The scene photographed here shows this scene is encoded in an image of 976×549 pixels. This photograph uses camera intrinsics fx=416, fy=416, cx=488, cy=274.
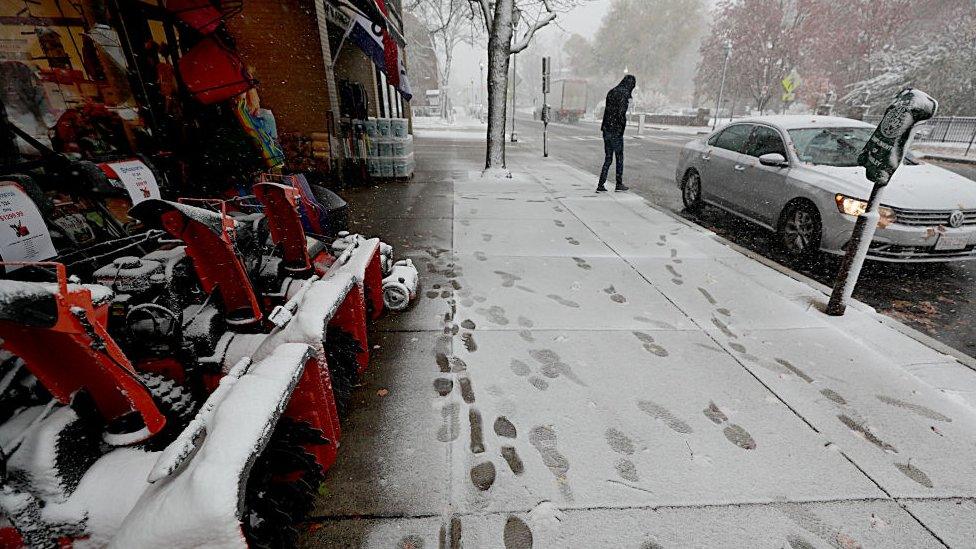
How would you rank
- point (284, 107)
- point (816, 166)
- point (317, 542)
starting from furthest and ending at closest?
1. point (284, 107)
2. point (816, 166)
3. point (317, 542)

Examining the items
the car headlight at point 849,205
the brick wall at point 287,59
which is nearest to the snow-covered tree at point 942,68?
the car headlight at point 849,205

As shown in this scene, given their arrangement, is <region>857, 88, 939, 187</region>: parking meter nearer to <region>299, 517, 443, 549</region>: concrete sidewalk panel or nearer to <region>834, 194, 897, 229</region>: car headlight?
<region>834, 194, 897, 229</region>: car headlight

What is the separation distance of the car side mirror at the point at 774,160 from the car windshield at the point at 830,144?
0.25 meters

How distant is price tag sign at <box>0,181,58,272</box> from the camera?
7.12ft

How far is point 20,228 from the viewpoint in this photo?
2244mm

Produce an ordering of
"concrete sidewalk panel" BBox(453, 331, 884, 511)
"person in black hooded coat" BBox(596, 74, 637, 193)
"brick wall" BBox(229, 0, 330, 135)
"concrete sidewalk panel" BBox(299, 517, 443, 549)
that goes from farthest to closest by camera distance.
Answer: "person in black hooded coat" BBox(596, 74, 637, 193) → "brick wall" BBox(229, 0, 330, 135) → "concrete sidewalk panel" BBox(453, 331, 884, 511) → "concrete sidewalk panel" BBox(299, 517, 443, 549)

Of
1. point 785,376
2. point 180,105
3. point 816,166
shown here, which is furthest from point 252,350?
point 816,166

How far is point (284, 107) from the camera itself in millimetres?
7809

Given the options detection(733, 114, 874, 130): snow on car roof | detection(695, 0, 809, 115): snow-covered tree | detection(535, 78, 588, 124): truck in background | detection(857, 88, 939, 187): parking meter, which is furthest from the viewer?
detection(535, 78, 588, 124): truck in background

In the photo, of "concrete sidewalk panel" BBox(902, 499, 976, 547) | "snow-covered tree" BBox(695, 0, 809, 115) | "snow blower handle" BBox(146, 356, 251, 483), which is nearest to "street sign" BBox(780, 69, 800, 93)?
"snow-covered tree" BBox(695, 0, 809, 115)

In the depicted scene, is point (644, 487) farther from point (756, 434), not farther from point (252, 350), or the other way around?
point (252, 350)

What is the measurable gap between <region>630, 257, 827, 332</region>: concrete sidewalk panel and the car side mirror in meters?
1.60

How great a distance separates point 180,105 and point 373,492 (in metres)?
5.55

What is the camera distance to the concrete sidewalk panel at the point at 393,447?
6.05 feet
